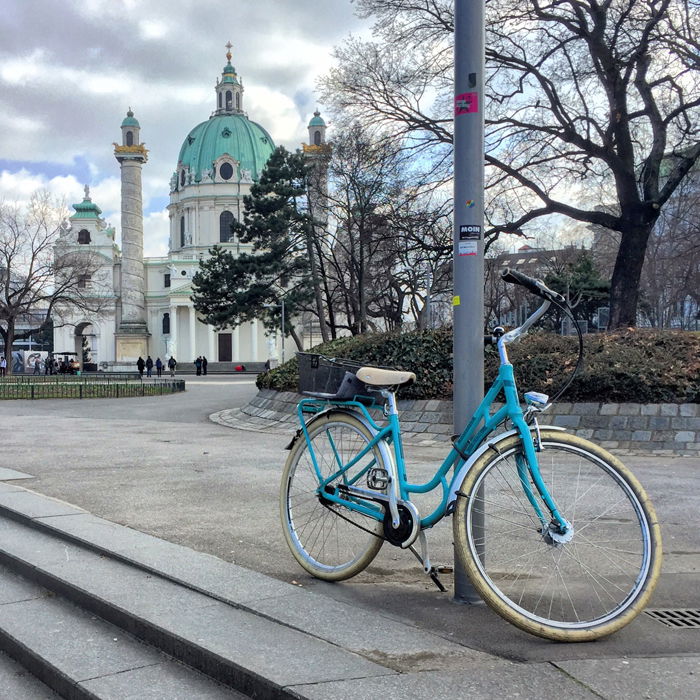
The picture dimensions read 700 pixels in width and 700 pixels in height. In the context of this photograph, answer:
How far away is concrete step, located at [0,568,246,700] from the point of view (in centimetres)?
290

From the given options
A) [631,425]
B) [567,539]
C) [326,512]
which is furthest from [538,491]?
[631,425]

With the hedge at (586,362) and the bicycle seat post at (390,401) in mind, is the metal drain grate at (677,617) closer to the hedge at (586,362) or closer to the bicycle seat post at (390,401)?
the bicycle seat post at (390,401)

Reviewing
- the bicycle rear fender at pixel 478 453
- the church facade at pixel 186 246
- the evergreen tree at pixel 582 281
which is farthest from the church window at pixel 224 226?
the bicycle rear fender at pixel 478 453

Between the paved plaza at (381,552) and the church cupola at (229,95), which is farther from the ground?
the church cupola at (229,95)

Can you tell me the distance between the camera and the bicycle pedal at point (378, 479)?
148 inches

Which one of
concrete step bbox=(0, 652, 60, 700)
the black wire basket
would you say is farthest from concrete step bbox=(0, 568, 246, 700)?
the black wire basket

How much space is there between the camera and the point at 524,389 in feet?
38.6

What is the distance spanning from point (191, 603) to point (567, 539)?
176cm

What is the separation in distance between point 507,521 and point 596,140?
18079 mm

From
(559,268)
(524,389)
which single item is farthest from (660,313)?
(524,389)

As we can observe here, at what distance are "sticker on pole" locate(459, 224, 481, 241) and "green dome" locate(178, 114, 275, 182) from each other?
302 feet

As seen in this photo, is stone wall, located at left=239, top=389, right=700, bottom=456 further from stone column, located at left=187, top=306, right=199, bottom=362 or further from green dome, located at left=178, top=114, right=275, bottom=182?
green dome, located at left=178, top=114, right=275, bottom=182

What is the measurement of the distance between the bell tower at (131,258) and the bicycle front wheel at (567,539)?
3301 inches

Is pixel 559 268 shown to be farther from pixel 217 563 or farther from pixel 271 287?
pixel 217 563
